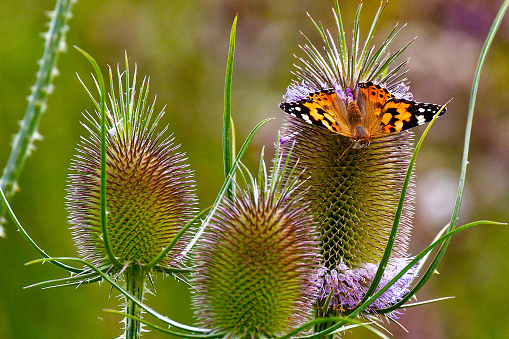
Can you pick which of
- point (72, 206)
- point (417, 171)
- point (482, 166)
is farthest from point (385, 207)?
point (482, 166)

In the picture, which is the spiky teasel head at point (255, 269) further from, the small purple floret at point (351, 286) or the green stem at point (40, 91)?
the green stem at point (40, 91)

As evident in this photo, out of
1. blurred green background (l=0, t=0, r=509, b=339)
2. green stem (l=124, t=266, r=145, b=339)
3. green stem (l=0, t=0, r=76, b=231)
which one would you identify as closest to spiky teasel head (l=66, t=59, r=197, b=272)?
green stem (l=124, t=266, r=145, b=339)

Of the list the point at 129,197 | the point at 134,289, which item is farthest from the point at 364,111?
the point at 134,289

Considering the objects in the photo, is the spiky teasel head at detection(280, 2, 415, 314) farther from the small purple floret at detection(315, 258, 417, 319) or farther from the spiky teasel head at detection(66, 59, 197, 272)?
the spiky teasel head at detection(66, 59, 197, 272)

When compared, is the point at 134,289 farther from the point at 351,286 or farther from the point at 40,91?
the point at 40,91

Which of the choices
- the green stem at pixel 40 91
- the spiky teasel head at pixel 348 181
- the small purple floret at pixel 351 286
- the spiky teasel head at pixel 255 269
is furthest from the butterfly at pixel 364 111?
the green stem at pixel 40 91

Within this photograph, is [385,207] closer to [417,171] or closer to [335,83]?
[335,83]
